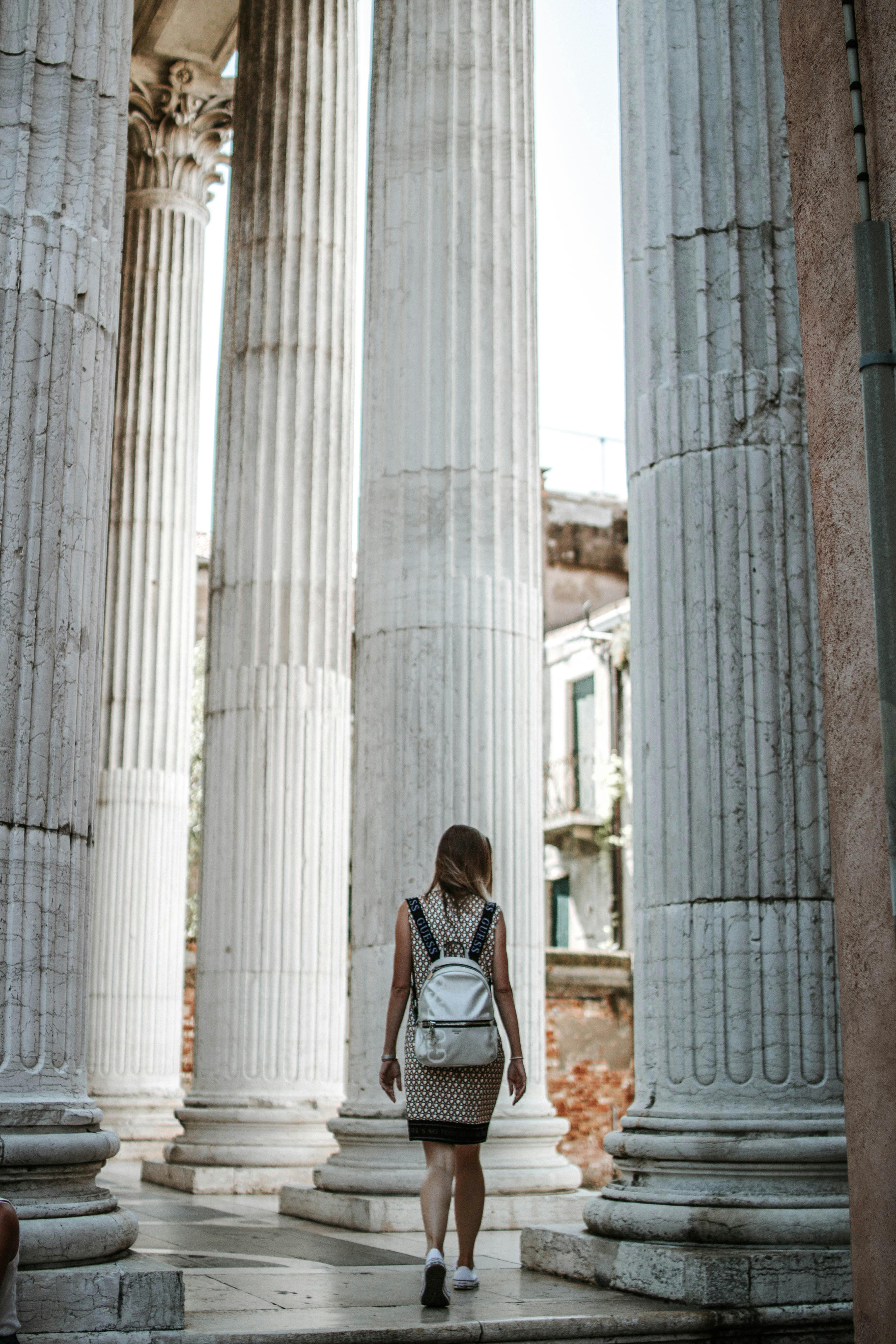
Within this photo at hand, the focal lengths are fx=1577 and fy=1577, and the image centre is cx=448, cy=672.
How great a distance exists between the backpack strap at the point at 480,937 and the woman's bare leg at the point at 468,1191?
192 centimetres

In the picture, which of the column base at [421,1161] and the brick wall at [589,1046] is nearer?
the column base at [421,1161]

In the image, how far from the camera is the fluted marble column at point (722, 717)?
15.5 m

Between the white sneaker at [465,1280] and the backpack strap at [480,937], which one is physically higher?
the backpack strap at [480,937]

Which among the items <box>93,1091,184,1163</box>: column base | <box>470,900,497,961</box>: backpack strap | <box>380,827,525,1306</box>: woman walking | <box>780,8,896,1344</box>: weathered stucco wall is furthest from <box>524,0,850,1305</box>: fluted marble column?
<box>93,1091,184,1163</box>: column base

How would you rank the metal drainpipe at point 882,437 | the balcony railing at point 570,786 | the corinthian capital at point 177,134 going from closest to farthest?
1. the metal drainpipe at point 882,437
2. the corinthian capital at point 177,134
3. the balcony railing at point 570,786

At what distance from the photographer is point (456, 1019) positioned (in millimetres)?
15992

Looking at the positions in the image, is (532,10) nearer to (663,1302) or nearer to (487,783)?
(487,783)

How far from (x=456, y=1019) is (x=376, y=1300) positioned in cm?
293

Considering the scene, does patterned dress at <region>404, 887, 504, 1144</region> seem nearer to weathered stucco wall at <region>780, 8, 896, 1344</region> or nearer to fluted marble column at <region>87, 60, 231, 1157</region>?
weathered stucco wall at <region>780, 8, 896, 1344</region>

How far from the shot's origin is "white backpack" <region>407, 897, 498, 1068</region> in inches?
627

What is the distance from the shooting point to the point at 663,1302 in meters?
15.3

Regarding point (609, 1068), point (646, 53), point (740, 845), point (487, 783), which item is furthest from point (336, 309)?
point (609, 1068)

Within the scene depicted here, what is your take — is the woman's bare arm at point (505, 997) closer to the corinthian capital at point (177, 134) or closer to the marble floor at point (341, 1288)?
the marble floor at point (341, 1288)

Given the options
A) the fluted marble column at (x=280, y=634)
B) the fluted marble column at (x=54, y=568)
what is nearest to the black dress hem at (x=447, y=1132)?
the fluted marble column at (x=54, y=568)
